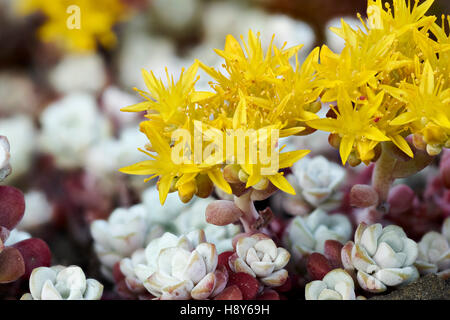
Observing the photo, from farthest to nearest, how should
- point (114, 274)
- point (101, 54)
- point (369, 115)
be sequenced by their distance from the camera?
1. point (101, 54)
2. point (114, 274)
3. point (369, 115)

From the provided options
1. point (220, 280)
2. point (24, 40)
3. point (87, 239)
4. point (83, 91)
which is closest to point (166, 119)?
point (220, 280)

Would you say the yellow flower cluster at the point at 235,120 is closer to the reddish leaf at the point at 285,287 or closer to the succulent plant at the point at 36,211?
the reddish leaf at the point at 285,287

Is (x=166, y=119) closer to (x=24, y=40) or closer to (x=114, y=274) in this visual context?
(x=114, y=274)

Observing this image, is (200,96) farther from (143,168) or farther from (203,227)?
(203,227)

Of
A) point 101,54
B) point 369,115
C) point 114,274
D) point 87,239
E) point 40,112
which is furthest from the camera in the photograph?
point 101,54

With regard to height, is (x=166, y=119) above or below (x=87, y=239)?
above

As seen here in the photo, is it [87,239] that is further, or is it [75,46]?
[75,46]

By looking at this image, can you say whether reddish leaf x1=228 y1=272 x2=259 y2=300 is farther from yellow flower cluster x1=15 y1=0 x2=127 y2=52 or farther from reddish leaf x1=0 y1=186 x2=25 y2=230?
yellow flower cluster x1=15 y1=0 x2=127 y2=52

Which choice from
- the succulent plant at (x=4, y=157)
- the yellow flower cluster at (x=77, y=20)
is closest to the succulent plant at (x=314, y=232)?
the succulent plant at (x=4, y=157)
